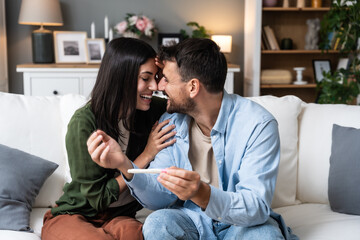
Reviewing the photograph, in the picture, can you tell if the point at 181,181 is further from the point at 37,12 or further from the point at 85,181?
the point at 37,12

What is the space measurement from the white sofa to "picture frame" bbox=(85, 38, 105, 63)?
219 centimetres

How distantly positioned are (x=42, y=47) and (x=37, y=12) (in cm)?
30

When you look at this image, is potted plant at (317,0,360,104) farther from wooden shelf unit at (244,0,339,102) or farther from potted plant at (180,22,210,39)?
potted plant at (180,22,210,39)

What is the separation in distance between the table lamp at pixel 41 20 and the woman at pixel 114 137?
8.43 ft

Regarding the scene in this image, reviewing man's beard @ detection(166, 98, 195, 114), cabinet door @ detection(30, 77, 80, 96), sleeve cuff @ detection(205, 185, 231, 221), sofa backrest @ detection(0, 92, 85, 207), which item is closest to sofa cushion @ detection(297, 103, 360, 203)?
man's beard @ detection(166, 98, 195, 114)

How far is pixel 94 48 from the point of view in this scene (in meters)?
4.32

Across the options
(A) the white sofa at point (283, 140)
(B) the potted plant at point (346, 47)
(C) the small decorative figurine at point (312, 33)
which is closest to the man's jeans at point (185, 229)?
(A) the white sofa at point (283, 140)

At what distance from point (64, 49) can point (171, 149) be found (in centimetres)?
283

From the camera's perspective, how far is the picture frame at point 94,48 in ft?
14.1

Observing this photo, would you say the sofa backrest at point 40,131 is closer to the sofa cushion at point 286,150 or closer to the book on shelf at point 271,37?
the sofa cushion at point 286,150

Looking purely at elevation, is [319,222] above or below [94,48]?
below

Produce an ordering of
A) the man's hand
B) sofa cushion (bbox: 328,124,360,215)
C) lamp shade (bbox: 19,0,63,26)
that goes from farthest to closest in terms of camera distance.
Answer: lamp shade (bbox: 19,0,63,26)
sofa cushion (bbox: 328,124,360,215)
the man's hand

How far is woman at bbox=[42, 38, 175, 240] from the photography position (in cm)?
168

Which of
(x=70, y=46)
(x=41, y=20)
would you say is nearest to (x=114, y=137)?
(x=41, y=20)
